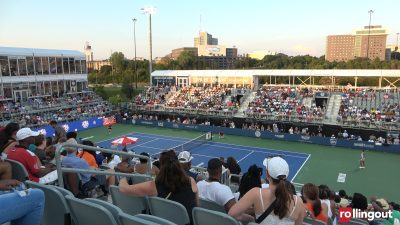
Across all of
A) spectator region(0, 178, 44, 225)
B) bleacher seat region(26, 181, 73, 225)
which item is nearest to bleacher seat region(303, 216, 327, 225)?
bleacher seat region(26, 181, 73, 225)

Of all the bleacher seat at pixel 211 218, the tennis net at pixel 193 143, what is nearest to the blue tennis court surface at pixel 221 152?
the tennis net at pixel 193 143

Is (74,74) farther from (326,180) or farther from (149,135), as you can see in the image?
(326,180)

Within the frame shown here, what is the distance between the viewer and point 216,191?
5.06 meters

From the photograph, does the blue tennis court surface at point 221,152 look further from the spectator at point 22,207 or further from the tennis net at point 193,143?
the spectator at point 22,207

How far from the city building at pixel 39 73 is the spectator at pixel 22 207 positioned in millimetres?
39379

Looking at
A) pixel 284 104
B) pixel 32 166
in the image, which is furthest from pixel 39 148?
pixel 284 104

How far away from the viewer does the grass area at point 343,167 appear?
1923cm

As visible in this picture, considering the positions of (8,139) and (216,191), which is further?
(8,139)

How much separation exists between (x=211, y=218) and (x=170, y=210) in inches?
27.6

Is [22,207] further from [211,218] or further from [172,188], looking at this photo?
[211,218]

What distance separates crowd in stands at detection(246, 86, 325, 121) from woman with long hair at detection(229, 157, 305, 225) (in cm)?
2991

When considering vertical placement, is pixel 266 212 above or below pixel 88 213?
below

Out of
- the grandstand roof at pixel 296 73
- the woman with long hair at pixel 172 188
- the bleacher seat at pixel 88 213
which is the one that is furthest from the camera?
the grandstand roof at pixel 296 73

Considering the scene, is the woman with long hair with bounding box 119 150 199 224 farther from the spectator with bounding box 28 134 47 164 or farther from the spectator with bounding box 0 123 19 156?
the spectator with bounding box 28 134 47 164
